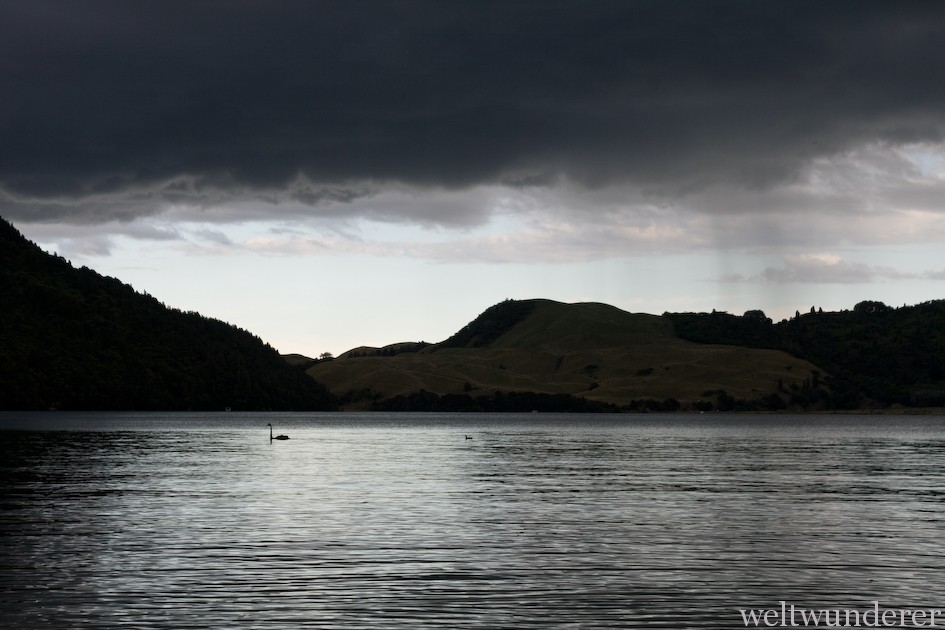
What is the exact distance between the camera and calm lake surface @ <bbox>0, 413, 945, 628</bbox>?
30.0 meters

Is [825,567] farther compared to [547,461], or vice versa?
[547,461]

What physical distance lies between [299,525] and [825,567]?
957 inches

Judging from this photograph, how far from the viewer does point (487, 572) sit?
36.1 meters

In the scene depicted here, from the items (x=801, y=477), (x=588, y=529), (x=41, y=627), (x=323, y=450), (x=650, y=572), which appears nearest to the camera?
(x=41, y=627)

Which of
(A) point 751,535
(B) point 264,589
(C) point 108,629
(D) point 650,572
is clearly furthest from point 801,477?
(C) point 108,629

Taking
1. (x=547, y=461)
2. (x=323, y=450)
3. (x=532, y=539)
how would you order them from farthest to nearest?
(x=323, y=450) < (x=547, y=461) < (x=532, y=539)

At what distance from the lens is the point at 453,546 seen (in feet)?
139

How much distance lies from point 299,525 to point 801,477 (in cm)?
5029

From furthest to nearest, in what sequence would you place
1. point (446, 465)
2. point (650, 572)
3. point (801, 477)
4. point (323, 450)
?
point (323, 450) < point (446, 465) < point (801, 477) < point (650, 572)

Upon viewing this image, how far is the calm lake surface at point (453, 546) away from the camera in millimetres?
30000

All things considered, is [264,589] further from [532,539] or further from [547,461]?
[547,461]

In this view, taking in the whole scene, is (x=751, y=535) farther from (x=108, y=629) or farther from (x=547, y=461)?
(x=547, y=461)

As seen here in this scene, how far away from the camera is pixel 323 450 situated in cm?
12812

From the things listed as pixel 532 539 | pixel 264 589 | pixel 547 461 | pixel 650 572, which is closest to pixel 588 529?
pixel 532 539
